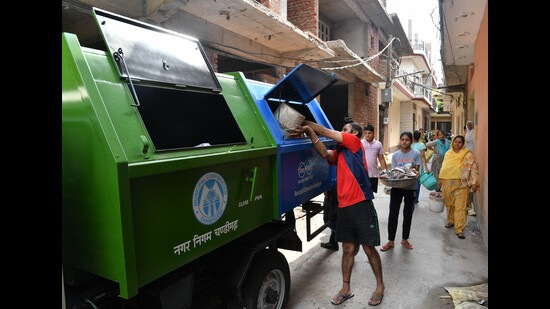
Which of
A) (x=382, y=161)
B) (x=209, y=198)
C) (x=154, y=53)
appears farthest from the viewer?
(x=382, y=161)

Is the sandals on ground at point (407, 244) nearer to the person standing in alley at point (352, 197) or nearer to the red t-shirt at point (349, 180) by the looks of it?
the person standing in alley at point (352, 197)

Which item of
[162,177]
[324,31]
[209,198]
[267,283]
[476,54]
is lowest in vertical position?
[267,283]

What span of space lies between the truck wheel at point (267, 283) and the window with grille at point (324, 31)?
34.7 ft

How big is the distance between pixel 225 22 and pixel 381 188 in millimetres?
6562

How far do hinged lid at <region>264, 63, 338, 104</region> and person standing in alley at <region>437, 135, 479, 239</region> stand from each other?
10.1 feet

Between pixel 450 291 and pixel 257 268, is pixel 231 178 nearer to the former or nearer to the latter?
pixel 257 268

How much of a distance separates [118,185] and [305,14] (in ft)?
27.0

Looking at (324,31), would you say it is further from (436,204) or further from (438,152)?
(436,204)

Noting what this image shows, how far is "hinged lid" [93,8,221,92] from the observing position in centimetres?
185

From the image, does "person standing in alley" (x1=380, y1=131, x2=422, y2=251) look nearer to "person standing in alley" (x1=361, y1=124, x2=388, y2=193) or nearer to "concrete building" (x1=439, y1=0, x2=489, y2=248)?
"person standing in alley" (x1=361, y1=124, x2=388, y2=193)

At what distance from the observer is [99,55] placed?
174 cm

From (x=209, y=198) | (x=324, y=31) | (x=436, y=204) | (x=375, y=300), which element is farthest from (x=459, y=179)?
(x=324, y=31)

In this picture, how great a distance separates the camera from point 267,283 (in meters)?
2.73

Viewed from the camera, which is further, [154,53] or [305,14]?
[305,14]
